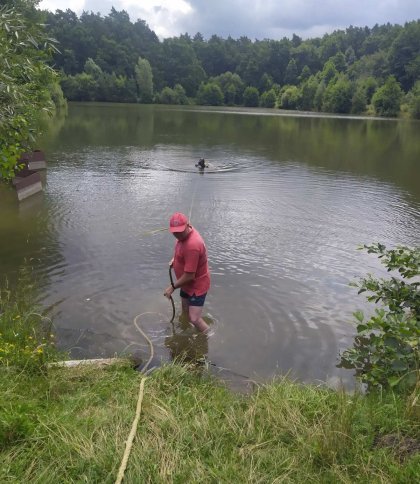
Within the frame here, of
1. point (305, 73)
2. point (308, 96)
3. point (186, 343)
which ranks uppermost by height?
point (305, 73)

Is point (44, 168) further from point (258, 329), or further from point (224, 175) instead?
point (258, 329)

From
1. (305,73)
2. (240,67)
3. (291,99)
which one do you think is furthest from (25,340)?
(240,67)

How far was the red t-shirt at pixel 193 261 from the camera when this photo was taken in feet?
20.0

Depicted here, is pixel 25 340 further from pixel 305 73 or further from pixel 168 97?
pixel 305 73

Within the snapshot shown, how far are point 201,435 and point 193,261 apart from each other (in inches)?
107

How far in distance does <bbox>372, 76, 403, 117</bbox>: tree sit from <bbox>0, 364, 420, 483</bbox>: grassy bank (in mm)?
93982

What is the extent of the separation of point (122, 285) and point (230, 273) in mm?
2308

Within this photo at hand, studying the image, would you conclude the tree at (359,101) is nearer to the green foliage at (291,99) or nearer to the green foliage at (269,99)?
the green foliage at (291,99)

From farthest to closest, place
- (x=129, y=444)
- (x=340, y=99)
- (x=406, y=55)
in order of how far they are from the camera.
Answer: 1. (x=406, y=55)
2. (x=340, y=99)
3. (x=129, y=444)

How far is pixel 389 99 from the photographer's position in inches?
3457

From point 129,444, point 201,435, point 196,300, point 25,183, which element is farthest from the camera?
point 25,183

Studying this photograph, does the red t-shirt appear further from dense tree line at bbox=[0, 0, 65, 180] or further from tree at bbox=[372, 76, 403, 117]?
tree at bbox=[372, 76, 403, 117]

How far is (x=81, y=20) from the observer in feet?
490

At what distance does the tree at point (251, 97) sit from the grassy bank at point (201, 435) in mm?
133276
